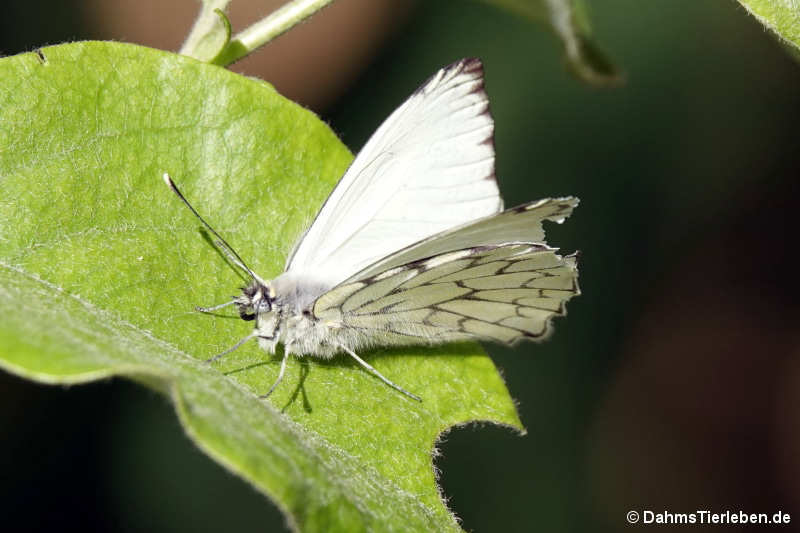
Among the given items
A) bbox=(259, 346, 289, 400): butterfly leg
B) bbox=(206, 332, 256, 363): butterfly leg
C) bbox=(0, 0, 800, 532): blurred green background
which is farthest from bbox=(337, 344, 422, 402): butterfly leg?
bbox=(0, 0, 800, 532): blurred green background

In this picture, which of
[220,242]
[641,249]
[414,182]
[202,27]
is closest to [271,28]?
[202,27]

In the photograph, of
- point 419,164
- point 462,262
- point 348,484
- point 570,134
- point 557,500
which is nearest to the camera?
point 348,484

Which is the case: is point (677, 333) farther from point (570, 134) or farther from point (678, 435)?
point (570, 134)

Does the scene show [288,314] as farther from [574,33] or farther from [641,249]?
[641,249]

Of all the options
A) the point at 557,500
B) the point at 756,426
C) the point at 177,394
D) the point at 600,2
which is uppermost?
the point at 600,2

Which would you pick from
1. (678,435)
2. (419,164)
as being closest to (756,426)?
(678,435)

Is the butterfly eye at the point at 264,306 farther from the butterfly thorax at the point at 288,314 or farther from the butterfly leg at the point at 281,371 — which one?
the butterfly leg at the point at 281,371

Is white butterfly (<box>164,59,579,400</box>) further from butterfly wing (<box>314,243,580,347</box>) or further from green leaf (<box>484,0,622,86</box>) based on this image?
green leaf (<box>484,0,622,86</box>)
